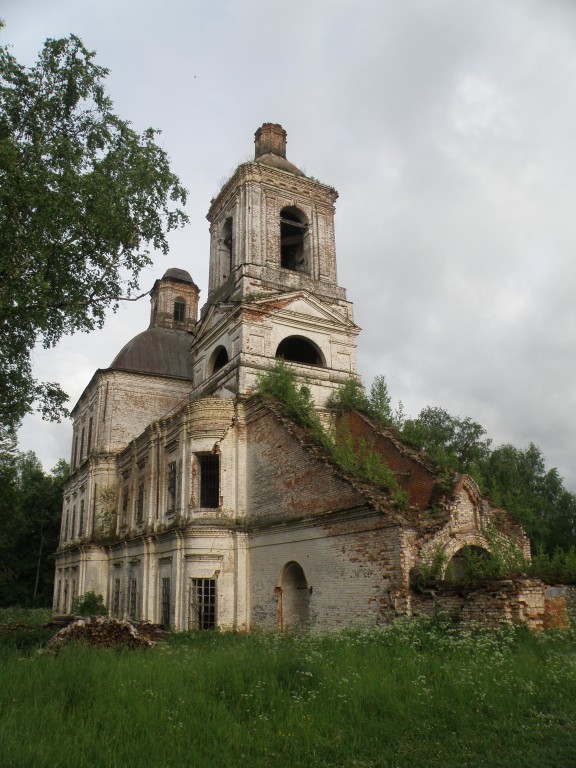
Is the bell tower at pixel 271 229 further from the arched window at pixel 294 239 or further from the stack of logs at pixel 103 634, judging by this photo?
the stack of logs at pixel 103 634

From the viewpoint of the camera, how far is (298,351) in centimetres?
2059

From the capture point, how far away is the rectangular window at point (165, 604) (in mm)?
17341

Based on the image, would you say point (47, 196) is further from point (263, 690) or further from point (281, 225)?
point (281, 225)

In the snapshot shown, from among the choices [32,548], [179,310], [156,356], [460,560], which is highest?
[179,310]

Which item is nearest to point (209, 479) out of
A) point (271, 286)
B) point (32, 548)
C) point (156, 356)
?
point (271, 286)

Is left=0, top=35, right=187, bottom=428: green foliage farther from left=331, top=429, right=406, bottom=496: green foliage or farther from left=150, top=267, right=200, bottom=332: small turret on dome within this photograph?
left=150, top=267, right=200, bottom=332: small turret on dome

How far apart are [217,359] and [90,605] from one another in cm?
1069

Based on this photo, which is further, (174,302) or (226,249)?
(174,302)

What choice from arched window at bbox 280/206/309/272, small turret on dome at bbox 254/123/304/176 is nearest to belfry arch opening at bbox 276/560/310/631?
arched window at bbox 280/206/309/272

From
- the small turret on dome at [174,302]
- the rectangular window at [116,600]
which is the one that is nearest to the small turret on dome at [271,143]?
the small turret on dome at [174,302]

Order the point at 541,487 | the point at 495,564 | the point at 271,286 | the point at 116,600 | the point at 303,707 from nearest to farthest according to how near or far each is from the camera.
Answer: the point at 303,707 < the point at 495,564 < the point at 271,286 < the point at 116,600 < the point at 541,487

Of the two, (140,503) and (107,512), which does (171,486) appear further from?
(107,512)

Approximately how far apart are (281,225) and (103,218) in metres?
10.8

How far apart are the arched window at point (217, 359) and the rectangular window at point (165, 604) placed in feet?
22.7
